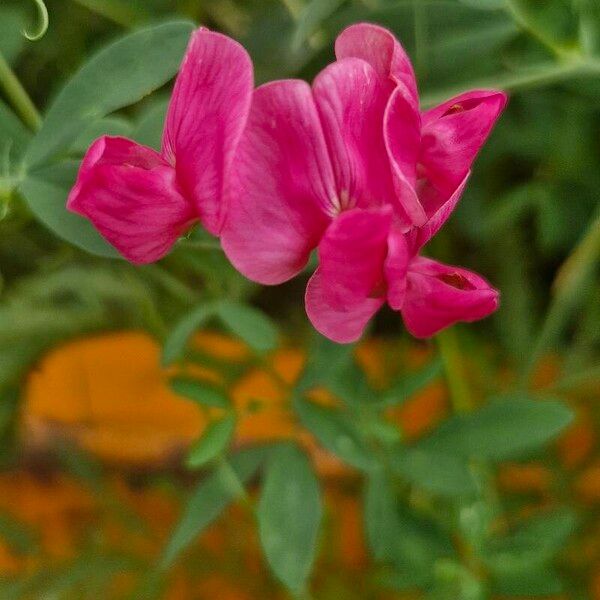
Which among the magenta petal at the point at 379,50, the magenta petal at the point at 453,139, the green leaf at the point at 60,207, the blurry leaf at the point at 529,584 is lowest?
the blurry leaf at the point at 529,584

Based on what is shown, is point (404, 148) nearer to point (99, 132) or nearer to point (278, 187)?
point (278, 187)

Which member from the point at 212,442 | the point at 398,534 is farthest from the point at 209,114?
the point at 398,534

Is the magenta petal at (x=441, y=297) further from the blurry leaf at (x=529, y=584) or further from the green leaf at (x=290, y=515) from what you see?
the blurry leaf at (x=529, y=584)

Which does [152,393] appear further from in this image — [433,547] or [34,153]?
[34,153]

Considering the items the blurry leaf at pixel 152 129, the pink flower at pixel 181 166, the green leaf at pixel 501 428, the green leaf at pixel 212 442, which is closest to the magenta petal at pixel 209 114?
the pink flower at pixel 181 166

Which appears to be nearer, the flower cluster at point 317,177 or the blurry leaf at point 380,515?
the flower cluster at point 317,177
